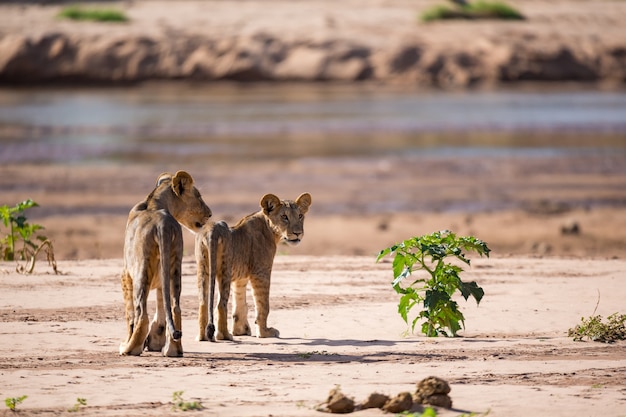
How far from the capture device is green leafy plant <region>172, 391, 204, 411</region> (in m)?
7.56

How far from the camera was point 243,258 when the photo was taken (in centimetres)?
963

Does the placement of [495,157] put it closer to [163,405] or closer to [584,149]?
[584,149]

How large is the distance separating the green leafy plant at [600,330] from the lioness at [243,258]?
7.36 feet

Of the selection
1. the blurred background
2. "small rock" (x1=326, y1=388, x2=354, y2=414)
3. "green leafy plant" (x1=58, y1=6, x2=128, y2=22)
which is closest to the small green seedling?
"small rock" (x1=326, y1=388, x2=354, y2=414)

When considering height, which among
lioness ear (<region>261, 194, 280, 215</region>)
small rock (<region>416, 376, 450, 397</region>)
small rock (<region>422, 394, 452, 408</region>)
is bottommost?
small rock (<region>422, 394, 452, 408</region>)

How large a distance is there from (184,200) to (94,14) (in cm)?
3598

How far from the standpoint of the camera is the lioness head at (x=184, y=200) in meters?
9.69

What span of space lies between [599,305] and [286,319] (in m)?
2.66

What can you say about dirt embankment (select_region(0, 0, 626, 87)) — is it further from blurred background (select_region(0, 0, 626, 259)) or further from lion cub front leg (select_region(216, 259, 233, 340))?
lion cub front leg (select_region(216, 259, 233, 340))

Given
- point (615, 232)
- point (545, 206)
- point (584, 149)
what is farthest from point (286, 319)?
point (584, 149)

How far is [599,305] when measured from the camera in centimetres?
1076

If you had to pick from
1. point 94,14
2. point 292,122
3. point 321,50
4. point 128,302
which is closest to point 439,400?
point 128,302

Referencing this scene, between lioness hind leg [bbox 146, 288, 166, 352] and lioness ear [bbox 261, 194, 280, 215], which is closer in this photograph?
lioness hind leg [bbox 146, 288, 166, 352]

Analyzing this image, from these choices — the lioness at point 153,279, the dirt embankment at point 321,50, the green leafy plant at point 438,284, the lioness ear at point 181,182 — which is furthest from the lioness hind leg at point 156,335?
the dirt embankment at point 321,50
